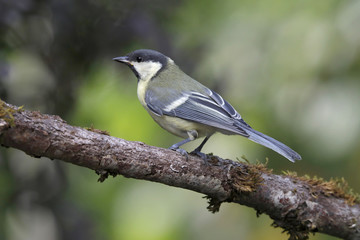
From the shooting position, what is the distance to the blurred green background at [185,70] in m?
3.33

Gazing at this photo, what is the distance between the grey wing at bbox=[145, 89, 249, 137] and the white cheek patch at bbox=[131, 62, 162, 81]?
24cm

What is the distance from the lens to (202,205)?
403cm

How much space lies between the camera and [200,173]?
2.46 m

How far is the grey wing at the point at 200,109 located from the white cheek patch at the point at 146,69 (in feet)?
0.78

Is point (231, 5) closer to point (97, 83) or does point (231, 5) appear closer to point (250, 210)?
point (97, 83)

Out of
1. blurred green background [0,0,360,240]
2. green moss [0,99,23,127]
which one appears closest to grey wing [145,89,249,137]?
blurred green background [0,0,360,240]

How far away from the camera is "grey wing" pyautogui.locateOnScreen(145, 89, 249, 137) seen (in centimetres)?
277

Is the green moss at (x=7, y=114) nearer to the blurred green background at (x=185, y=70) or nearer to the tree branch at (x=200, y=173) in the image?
the tree branch at (x=200, y=173)

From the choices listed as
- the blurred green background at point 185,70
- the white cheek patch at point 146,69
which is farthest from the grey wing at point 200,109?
the blurred green background at point 185,70

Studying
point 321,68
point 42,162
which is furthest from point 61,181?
point 321,68

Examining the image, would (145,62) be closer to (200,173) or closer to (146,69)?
(146,69)

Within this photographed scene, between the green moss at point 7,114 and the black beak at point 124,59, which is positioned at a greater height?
the black beak at point 124,59

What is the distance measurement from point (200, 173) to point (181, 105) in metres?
0.62

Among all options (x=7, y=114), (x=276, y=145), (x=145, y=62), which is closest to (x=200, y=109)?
(x=276, y=145)
